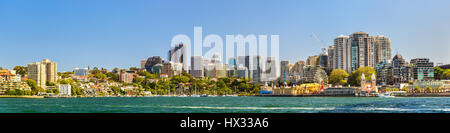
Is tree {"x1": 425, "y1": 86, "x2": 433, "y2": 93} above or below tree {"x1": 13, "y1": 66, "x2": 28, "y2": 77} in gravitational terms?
below

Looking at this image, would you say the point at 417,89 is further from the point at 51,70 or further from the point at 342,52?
the point at 51,70

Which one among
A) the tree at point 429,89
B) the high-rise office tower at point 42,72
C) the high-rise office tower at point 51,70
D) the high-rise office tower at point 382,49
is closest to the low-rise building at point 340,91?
the tree at point 429,89

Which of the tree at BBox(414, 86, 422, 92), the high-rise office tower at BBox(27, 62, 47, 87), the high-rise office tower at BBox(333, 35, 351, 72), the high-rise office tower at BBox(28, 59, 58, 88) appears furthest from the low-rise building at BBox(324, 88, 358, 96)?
the high-rise office tower at BBox(27, 62, 47, 87)

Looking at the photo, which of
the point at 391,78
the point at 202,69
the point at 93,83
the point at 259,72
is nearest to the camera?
the point at 391,78

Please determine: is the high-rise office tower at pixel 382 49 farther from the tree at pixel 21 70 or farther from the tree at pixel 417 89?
the tree at pixel 21 70

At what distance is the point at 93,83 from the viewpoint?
100m

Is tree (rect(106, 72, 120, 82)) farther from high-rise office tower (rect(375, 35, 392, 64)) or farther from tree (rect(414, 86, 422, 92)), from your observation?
tree (rect(414, 86, 422, 92))

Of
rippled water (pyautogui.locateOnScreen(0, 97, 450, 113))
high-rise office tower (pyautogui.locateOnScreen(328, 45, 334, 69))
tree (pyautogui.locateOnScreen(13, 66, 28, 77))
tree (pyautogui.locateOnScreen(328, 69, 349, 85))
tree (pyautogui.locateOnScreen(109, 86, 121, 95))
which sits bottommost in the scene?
tree (pyautogui.locateOnScreen(109, 86, 121, 95))

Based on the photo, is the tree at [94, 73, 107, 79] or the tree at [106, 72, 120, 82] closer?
the tree at [106, 72, 120, 82]
